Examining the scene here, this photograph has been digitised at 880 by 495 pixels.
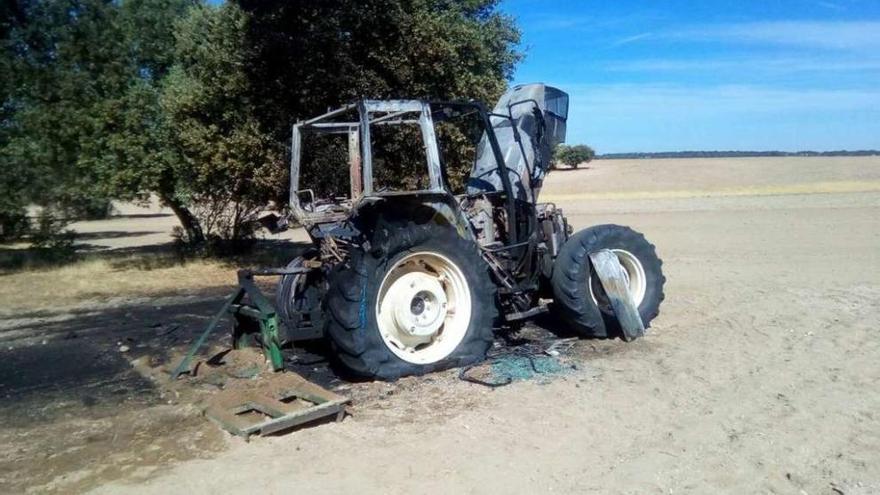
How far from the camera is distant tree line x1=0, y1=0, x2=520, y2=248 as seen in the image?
12.4 meters

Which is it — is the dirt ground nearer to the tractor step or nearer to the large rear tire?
the tractor step

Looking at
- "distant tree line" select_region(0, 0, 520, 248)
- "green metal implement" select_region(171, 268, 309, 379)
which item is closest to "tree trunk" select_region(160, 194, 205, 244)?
"distant tree line" select_region(0, 0, 520, 248)

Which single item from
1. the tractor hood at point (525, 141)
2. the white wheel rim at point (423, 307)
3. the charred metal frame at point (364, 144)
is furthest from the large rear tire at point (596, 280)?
the charred metal frame at point (364, 144)

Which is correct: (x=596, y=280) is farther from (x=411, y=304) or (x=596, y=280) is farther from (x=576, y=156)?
(x=576, y=156)

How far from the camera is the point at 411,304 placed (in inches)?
262

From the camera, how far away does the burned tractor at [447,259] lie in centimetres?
633

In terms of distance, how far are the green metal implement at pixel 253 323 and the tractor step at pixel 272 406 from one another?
370 mm

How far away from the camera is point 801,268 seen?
12.5 m

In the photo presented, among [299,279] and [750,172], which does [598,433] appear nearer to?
[299,279]

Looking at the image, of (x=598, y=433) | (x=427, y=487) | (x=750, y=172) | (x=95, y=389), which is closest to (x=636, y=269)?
(x=598, y=433)

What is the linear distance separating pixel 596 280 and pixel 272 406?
3.78 meters

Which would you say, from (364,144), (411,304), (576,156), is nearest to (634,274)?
(411,304)

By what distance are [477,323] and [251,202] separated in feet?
27.7

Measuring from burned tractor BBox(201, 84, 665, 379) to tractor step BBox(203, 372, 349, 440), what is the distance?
19.6 inches
